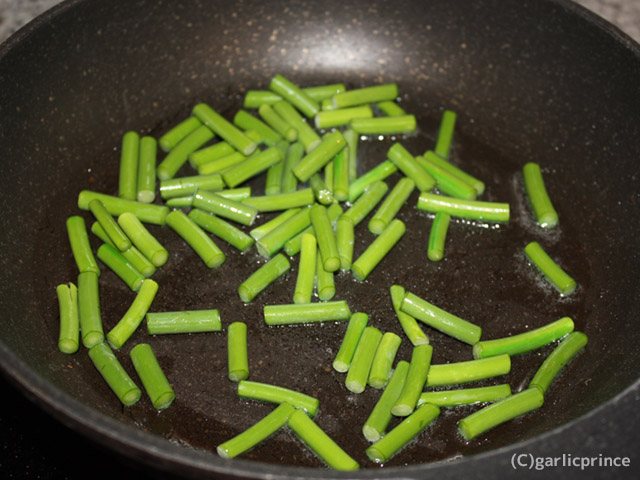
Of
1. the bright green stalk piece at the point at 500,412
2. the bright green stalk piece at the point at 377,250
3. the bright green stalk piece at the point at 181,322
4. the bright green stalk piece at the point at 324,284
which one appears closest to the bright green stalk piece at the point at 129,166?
the bright green stalk piece at the point at 181,322

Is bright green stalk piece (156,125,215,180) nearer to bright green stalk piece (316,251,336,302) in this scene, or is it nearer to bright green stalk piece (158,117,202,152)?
bright green stalk piece (158,117,202,152)

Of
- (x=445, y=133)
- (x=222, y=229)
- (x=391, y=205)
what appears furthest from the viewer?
(x=445, y=133)

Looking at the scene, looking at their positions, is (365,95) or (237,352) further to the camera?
(365,95)

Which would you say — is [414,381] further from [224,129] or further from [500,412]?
[224,129]

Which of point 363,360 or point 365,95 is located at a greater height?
point 365,95

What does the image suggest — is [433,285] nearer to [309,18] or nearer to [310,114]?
[310,114]

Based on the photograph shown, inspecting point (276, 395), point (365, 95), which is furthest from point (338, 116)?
point (276, 395)
